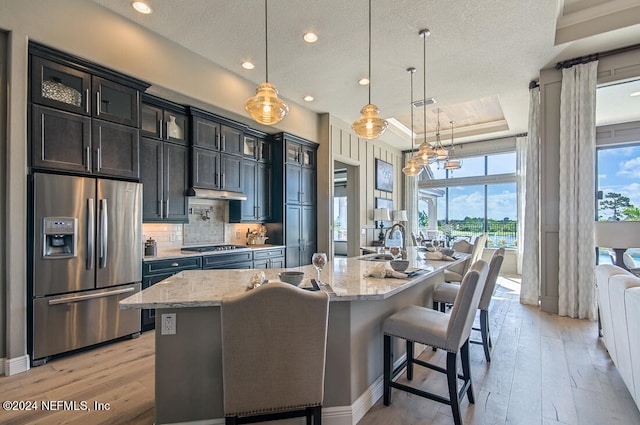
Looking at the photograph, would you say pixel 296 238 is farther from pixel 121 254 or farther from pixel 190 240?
pixel 121 254

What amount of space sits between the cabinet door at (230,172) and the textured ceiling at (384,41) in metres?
1.21

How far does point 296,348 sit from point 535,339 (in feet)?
10.2

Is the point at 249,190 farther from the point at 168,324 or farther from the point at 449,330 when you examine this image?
the point at 449,330

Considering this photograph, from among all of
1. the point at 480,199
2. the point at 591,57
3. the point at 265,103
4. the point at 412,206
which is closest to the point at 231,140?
the point at 265,103

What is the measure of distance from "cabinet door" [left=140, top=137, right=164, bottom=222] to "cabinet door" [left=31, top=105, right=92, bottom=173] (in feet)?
2.18

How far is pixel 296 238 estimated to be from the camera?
18.4 ft

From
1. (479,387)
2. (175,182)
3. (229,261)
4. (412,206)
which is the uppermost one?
(175,182)

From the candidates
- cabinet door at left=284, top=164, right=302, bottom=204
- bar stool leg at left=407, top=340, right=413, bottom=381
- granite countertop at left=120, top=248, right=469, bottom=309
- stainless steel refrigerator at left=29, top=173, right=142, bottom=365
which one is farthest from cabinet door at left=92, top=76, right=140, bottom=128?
bar stool leg at left=407, top=340, right=413, bottom=381

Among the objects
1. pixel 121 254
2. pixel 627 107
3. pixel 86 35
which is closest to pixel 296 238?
pixel 121 254

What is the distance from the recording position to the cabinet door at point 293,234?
541 cm

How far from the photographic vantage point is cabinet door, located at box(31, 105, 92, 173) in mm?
2703

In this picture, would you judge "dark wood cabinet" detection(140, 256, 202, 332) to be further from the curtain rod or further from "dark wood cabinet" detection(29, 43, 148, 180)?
the curtain rod

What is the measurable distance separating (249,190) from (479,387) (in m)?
3.96

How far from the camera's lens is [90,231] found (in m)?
2.99
